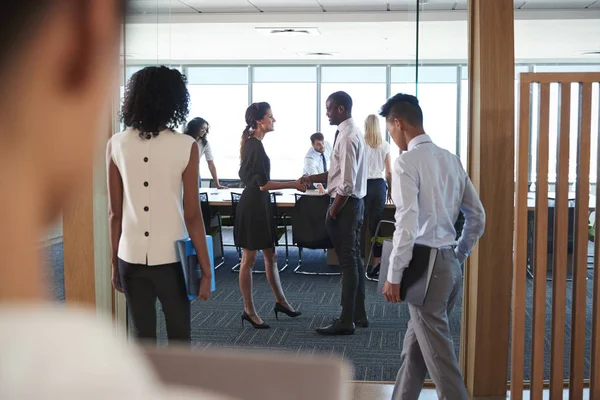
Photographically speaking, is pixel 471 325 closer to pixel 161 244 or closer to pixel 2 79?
pixel 161 244

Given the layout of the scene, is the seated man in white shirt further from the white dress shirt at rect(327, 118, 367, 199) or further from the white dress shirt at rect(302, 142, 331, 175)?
the white dress shirt at rect(327, 118, 367, 199)

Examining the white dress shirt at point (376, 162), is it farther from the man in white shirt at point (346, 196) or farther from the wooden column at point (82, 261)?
the wooden column at point (82, 261)

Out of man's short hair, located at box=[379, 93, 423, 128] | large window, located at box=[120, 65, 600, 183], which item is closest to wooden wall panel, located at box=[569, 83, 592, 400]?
man's short hair, located at box=[379, 93, 423, 128]

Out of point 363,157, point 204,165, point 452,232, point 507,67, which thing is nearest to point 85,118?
point 452,232

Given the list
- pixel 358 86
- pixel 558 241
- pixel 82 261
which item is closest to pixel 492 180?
pixel 558 241

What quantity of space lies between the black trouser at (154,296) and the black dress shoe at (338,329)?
2.19 m

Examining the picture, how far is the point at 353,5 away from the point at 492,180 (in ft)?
19.2

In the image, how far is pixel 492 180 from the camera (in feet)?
12.1

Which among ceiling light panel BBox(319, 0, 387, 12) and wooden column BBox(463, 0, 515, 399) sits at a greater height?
ceiling light panel BBox(319, 0, 387, 12)

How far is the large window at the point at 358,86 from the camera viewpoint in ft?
44.9

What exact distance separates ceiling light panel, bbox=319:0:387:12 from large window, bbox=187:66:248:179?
5035 mm

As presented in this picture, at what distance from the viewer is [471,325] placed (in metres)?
3.83

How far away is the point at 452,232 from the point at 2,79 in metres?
3.03

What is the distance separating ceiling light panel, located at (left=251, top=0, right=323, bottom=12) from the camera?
8.84 meters
